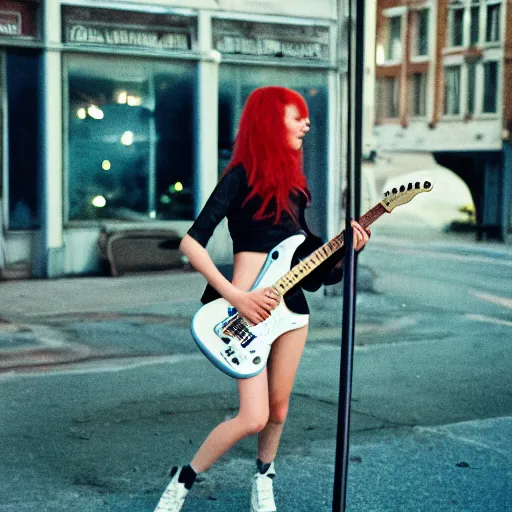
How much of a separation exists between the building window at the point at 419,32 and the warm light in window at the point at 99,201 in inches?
489

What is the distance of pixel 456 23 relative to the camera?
941 inches

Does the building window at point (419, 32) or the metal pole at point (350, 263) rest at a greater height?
the building window at point (419, 32)

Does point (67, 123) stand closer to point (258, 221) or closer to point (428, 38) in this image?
point (258, 221)

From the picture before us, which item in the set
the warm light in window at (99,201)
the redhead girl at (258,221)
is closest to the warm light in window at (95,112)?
the warm light in window at (99,201)

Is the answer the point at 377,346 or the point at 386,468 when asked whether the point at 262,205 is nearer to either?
the point at 386,468

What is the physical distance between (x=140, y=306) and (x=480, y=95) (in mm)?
15222

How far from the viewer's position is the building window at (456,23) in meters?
23.7

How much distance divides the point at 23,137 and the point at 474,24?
13.7 m

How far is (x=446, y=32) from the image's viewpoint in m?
24.0

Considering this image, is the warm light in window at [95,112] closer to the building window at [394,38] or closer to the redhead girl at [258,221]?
the redhead girl at [258,221]

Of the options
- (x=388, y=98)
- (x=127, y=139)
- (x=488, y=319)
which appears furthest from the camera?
(x=388, y=98)

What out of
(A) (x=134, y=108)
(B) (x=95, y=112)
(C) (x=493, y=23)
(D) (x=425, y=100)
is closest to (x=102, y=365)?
(B) (x=95, y=112)

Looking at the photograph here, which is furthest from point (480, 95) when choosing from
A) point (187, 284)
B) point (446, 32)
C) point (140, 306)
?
point (140, 306)

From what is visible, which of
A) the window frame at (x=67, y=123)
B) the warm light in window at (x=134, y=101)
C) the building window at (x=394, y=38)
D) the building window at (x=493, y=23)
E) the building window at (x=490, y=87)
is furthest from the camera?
the building window at (x=394, y=38)
